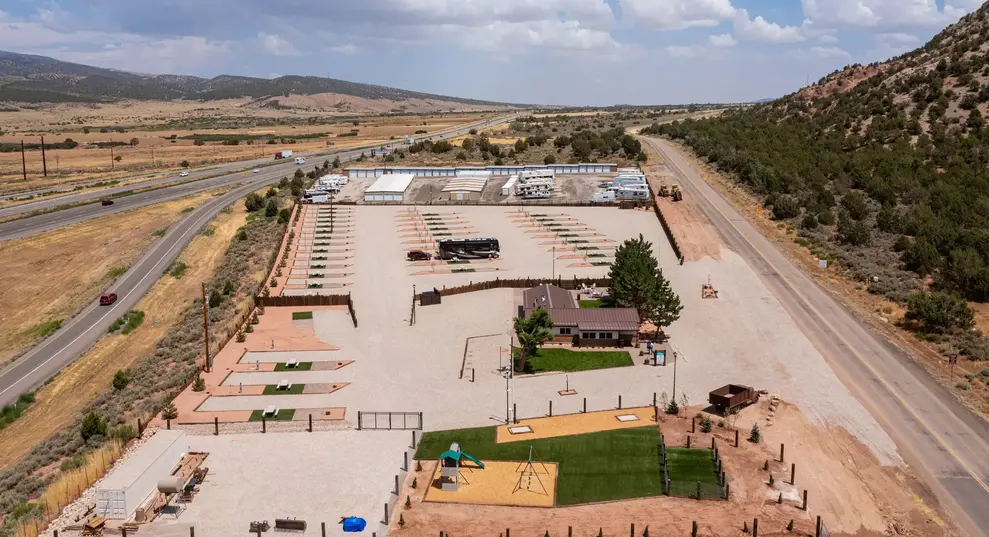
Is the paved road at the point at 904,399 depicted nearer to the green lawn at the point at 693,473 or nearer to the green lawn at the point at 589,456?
the green lawn at the point at 693,473

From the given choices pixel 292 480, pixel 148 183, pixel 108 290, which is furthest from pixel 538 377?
pixel 148 183

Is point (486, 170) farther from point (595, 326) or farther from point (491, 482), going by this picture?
point (491, 482)

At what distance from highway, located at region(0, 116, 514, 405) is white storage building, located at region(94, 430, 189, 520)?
64.0 ft

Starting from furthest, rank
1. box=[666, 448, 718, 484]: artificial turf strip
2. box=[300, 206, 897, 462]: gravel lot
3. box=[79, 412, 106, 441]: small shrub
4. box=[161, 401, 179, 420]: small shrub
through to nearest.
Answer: box=[300, 206, 897, 462]: gravel lot < box=[161, 401, 179, 420]: small shrub < box=[79, 412, 106, 441]: small shrub < box=[666, 448, 718, 484]: artificial turf strip

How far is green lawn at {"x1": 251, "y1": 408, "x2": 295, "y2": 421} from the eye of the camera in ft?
117

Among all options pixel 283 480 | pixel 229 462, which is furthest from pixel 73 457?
pixel 283 480

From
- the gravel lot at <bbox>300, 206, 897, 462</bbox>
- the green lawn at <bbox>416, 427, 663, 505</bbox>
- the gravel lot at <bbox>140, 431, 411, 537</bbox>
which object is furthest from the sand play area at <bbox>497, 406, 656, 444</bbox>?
the gravel lot at <bbox>140, 431, 411, 537</bbox>

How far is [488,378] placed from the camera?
133 ft

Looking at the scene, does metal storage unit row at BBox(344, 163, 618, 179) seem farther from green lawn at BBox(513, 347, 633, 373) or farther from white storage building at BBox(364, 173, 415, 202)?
green lawn at BBox(513, 347, 633, 373)

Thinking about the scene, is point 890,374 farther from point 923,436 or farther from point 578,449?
point 578,449

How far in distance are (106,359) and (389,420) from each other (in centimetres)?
2629

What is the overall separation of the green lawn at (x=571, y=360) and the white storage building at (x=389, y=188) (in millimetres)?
54564

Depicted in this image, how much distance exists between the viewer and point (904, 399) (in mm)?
37594

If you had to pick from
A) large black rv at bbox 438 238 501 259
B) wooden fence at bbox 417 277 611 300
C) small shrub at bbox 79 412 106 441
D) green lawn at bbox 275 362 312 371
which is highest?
large black rv at bbox 438 238 501 259
